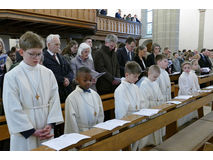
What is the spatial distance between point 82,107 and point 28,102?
0.77 meters

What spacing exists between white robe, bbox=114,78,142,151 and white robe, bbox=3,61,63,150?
109 centimetres

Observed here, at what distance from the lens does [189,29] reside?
14.3 m

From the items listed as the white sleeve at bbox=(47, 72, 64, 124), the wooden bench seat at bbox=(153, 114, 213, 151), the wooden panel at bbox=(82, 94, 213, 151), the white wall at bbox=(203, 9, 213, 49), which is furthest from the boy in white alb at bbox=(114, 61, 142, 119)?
the white wall at bbox=(203, 9, 213, 49)

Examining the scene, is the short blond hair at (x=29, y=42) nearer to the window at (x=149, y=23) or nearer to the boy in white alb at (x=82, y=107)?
the boy in white alb at (x=82, y=107)

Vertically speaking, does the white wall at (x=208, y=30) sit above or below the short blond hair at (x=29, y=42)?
above

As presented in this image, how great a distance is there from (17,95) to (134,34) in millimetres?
12861

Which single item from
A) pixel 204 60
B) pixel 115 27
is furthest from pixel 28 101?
pixel 115 27

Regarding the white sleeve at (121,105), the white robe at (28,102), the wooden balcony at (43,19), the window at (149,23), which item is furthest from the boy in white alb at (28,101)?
the window at (149,23)

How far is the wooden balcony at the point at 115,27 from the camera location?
1178cm

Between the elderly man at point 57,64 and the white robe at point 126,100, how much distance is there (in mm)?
953

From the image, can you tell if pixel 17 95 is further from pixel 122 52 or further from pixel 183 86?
pixel 183 86

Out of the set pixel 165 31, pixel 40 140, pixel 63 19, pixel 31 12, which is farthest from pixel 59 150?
pixel 165 31

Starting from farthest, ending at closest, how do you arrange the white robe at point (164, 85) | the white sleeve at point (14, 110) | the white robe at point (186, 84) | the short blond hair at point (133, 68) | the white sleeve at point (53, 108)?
the white robe at point (186, 84) < the white robe at point (164, 85) < the short blond hair at point (133, 68) < the white sleeve at point (53, 108) < the white sleeve at point (14, 110)

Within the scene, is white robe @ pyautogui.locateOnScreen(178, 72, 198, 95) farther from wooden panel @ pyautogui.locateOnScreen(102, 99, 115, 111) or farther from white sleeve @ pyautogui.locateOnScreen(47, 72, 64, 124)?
white sleeve @ pyautogui.locateOnScreen(47, 72, 64, 124)
